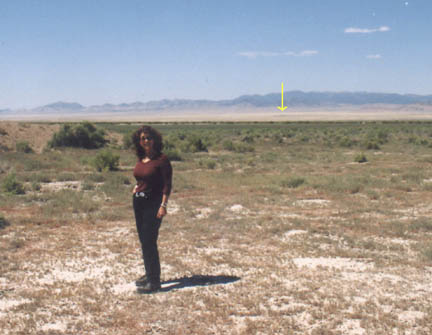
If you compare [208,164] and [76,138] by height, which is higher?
[76,138]

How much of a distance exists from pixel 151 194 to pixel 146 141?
69 cm

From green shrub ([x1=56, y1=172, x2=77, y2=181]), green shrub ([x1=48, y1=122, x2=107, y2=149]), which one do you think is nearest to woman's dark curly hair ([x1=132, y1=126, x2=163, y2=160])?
green shrub ([x1=56, y1=172, x2=77, y2=181])

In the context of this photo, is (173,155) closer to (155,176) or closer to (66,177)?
(66,177)

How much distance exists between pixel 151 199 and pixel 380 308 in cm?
311

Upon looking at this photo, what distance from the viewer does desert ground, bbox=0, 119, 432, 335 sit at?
5504mm

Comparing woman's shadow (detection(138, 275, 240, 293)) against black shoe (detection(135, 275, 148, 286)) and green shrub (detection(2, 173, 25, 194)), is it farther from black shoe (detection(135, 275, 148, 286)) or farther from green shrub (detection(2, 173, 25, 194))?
green shrub (detection(2, 173, 25, 194))

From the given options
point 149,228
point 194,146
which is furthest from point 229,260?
point 194,146

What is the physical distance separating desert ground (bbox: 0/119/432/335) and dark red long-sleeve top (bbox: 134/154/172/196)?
54.7 inches

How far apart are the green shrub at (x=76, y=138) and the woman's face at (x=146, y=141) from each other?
28.6 meters

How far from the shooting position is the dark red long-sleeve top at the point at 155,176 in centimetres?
618

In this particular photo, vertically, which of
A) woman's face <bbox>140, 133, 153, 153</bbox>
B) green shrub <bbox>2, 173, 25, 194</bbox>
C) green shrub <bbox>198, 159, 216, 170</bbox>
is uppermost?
woman's face <bbox>140, 133, 153, 153</bbox>

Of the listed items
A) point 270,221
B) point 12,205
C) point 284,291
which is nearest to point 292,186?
point 270,221

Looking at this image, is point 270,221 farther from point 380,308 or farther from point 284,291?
point 380,308

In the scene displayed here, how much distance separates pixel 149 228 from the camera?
20.5ft
